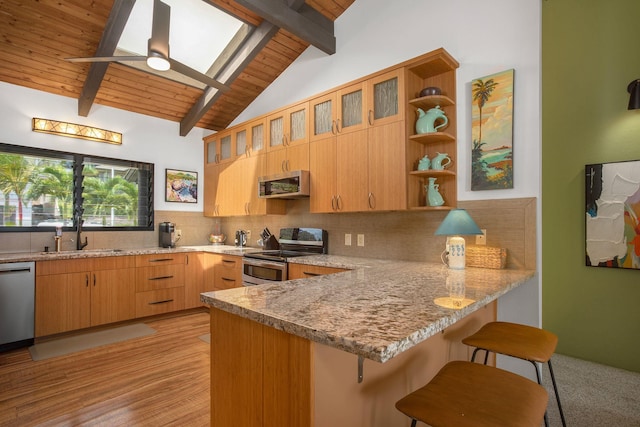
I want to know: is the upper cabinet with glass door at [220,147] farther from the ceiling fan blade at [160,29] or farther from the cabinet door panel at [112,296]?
the ceiling fan blade at [160,29]

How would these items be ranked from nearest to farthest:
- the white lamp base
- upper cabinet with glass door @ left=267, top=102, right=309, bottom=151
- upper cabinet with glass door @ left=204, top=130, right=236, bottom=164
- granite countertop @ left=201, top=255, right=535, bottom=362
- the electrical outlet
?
granite countertop @ left=201, top=255, right=535, bottom=362 < the white lamp base < the electrical outlet < upper cabinet with glass door @ left=267, top=102, right=309, bottom=151 < upper cabinet with glass door @ left=204, top=130, right=236, bottom=164

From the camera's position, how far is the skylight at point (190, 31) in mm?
3295

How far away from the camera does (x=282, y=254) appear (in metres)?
3.57

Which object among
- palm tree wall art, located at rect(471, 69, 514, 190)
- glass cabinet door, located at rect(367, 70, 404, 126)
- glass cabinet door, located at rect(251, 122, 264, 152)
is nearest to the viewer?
palm tree wall art, located at rect(471, 69, 514, 190)

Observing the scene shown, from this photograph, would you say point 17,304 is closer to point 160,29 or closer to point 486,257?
point 160,29

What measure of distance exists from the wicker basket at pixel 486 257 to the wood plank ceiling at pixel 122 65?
8.70 feet

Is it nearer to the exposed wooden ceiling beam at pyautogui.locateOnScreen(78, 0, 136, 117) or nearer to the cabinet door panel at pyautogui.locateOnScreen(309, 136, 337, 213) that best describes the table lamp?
the cabinet door panel at pyautogui.locateOnScreen(309, 136, 337, 213)

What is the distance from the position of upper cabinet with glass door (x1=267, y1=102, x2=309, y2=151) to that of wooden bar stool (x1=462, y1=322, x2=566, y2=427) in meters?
2.49

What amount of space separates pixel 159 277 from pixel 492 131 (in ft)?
12.8

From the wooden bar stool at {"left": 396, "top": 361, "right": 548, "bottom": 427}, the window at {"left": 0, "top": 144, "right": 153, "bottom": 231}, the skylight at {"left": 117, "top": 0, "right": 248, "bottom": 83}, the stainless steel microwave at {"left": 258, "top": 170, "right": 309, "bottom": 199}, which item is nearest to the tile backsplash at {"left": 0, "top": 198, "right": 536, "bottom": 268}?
the window at {"left": 0, "top": 144, "right": 153, "bottom": 231}

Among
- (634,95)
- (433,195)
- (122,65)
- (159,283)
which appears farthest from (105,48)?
(634,95)

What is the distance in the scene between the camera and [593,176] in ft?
9.07

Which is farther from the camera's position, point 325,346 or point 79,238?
point 79,238

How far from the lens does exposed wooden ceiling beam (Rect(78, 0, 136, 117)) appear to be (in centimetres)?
283
